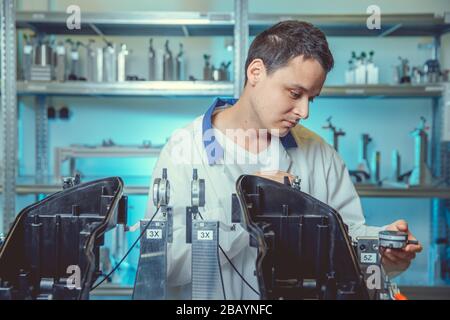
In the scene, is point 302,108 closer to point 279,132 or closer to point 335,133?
point 279,132

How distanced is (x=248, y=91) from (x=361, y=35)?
1.91 meters

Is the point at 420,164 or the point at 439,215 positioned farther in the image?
the point at 439,215

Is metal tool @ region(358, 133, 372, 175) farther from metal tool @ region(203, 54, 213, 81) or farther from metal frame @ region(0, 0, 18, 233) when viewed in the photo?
metal frame @ region(0, 0, 18, 233)

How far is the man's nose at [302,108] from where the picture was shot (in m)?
1.00

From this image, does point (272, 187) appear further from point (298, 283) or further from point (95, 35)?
point (95, 35)

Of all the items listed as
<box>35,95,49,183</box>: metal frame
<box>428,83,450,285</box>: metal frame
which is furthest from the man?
<box>35,95,49,183</box>: metal frame

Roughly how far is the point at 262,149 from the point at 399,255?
44 centimetres

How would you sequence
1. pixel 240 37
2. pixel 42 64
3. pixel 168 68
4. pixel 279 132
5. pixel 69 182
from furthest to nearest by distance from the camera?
pixel 168 68
pixel 42 64
pixel 240 37
pixel 279 132
pixel 69 182

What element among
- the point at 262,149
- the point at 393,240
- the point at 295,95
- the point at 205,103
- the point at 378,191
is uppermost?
the point at 205,103

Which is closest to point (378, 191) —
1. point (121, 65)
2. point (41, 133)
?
point (121, 65)

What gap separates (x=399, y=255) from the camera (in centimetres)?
82

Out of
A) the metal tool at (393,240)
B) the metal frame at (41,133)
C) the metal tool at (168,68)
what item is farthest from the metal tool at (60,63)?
the metal tool at (393,240)

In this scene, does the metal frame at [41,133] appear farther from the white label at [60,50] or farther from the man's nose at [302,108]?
the man's nose at [302,108]
